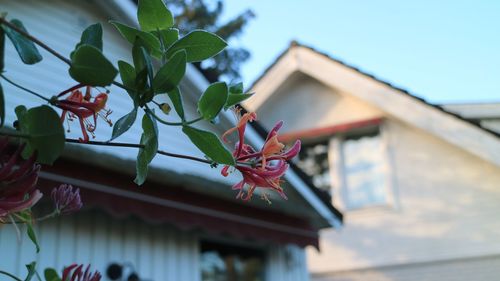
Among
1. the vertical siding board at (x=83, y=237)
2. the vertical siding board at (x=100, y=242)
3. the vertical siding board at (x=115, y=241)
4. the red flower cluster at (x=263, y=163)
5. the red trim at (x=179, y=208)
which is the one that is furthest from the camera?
the vertical siding board at (x=115, y=241)

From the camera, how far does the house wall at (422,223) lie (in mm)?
9562

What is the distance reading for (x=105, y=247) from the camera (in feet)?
15.1

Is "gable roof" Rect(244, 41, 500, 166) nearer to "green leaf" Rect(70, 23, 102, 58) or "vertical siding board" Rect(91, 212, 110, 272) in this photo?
"vertical siding board" Rect(91, 212, 110, 272)

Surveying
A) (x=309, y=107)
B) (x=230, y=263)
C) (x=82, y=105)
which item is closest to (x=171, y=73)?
(x=82, y=105)

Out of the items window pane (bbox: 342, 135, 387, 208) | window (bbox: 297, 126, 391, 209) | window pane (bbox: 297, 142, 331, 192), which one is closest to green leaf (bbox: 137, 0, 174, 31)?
Result: window (bbox: 297, 126, 391, 209)

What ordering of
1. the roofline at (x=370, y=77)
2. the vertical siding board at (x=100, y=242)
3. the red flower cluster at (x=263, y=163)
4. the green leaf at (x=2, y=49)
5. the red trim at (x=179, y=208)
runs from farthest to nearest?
the roofline at (x=370, y=77) → the vertical siding board at (x=100, y=242) → the red trim at (x=179, y=208) → the red flower cluster at (x=263, y=163) → the green leaf at (x=2, y=49)

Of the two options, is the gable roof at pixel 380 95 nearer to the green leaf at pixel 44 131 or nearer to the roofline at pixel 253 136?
the roofline at pixel 253 136

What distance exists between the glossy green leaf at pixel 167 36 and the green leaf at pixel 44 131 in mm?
226

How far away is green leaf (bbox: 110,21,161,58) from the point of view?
892mm

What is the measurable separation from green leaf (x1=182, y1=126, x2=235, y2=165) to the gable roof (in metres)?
9.06

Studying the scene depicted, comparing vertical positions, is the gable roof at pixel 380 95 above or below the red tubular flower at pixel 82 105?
above

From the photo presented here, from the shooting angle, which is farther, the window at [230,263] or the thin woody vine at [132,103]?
the window at [230,263]

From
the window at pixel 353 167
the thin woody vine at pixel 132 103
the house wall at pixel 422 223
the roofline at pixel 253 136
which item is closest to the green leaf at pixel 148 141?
the thin woody vine at pixel 132 103

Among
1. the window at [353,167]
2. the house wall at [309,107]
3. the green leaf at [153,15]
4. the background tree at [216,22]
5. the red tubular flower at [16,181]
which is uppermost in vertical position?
the background tree at [216,22]
